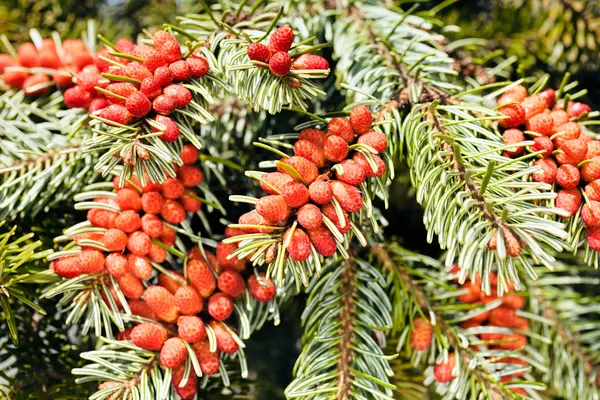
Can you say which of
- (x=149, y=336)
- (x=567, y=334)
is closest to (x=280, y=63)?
(x=149, y=336)

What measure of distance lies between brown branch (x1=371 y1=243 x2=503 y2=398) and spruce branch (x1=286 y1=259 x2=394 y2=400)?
27 millimetres

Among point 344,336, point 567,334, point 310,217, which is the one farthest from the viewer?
point 567,334

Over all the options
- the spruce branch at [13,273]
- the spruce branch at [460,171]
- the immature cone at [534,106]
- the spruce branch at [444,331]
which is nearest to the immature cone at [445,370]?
the spruce branch at [444,331]

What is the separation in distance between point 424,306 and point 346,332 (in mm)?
97

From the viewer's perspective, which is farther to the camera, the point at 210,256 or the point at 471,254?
the point at 210,256

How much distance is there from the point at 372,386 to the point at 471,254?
0.48ft

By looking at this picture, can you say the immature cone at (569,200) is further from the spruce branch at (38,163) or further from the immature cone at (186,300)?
the spruce branch at (38,163)

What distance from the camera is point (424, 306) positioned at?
0.50 meters

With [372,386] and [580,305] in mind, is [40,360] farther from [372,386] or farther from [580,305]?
[580,305]

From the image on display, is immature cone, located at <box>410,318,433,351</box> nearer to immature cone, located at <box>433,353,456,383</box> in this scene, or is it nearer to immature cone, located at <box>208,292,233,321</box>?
immature cone, located at <box>433,353,456,383</box>

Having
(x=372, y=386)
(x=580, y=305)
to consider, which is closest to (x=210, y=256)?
(x=372, y=386)

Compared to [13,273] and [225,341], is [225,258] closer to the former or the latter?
[225,341]

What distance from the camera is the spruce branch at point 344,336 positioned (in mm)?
406

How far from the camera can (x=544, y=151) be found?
38cm
